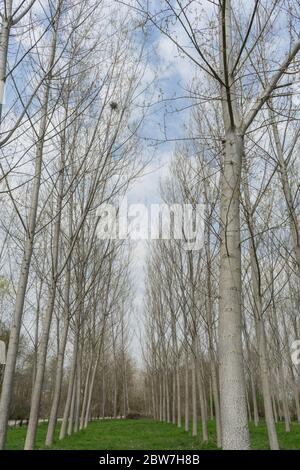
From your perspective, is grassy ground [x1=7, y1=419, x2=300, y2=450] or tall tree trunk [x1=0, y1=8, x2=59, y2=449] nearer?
tall tree trunk [x1=0, y1=8, x2=59, y2=449]

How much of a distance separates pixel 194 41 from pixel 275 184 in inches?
155

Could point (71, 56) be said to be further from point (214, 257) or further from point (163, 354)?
point (163, 354)

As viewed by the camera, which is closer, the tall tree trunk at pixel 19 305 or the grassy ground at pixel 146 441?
the tall tree trunk at pixel 19 305

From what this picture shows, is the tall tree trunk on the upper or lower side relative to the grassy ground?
upper

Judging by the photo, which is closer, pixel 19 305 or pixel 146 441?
pixel 19 305

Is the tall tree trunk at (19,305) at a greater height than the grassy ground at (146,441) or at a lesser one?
greater

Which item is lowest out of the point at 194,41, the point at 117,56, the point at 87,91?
the point at 194,41

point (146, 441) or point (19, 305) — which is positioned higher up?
point (19, 305)

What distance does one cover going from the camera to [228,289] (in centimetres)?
245
